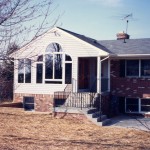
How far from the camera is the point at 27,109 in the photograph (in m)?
22.2

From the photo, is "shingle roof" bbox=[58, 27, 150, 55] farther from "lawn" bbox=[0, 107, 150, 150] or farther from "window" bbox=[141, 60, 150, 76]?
"lawn" bbox=[0, 107, 150, 150]

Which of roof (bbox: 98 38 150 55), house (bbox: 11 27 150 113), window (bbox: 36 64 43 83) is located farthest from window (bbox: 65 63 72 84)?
roof (bbox: 98 38 150 55)

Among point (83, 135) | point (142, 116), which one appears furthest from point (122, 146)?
point (142, 116)

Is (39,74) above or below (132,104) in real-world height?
above

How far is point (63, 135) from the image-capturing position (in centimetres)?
1279

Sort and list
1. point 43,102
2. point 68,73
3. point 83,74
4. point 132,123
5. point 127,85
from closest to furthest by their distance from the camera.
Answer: point 132,123, point 68,73, point 127,85, point 43,102, point 83,74

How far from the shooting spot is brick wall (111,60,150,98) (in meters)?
20.7

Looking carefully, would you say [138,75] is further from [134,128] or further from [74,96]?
[134,128]

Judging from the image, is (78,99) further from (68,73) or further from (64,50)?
(64,50)

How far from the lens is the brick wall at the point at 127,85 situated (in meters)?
20.7

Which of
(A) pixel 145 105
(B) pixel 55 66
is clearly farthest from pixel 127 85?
(B) pixel 55 66

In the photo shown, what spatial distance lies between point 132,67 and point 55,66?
5.48m

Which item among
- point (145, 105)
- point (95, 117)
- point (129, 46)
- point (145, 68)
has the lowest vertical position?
point (95, 117)

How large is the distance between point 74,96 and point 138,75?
5201 mm
